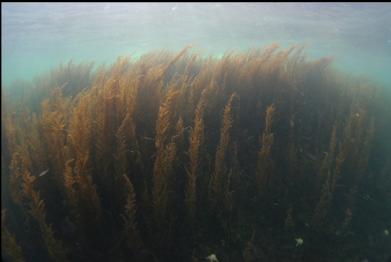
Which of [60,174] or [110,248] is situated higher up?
[60,174]

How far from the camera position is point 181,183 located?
445 centimetres

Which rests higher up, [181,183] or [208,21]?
[181,183]

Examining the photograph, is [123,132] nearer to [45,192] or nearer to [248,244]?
[45,192]

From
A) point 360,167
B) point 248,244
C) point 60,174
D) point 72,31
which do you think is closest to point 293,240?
point 248,244

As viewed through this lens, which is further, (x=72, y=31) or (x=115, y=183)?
(x=72, y=31)

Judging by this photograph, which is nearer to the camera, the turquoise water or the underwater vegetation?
the underwater vegetation

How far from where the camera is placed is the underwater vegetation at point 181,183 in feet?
11.5

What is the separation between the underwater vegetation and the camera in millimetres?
3490

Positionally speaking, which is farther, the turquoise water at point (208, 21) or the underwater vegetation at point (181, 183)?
the turquoise water at point (208, 21)

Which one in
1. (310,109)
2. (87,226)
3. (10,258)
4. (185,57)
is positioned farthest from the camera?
(185,57)

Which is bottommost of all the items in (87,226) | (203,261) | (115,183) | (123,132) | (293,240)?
(293,240)

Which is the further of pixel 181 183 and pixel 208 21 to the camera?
pixel 208 21

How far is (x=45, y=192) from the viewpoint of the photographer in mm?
3871

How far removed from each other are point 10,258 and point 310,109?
638cm
